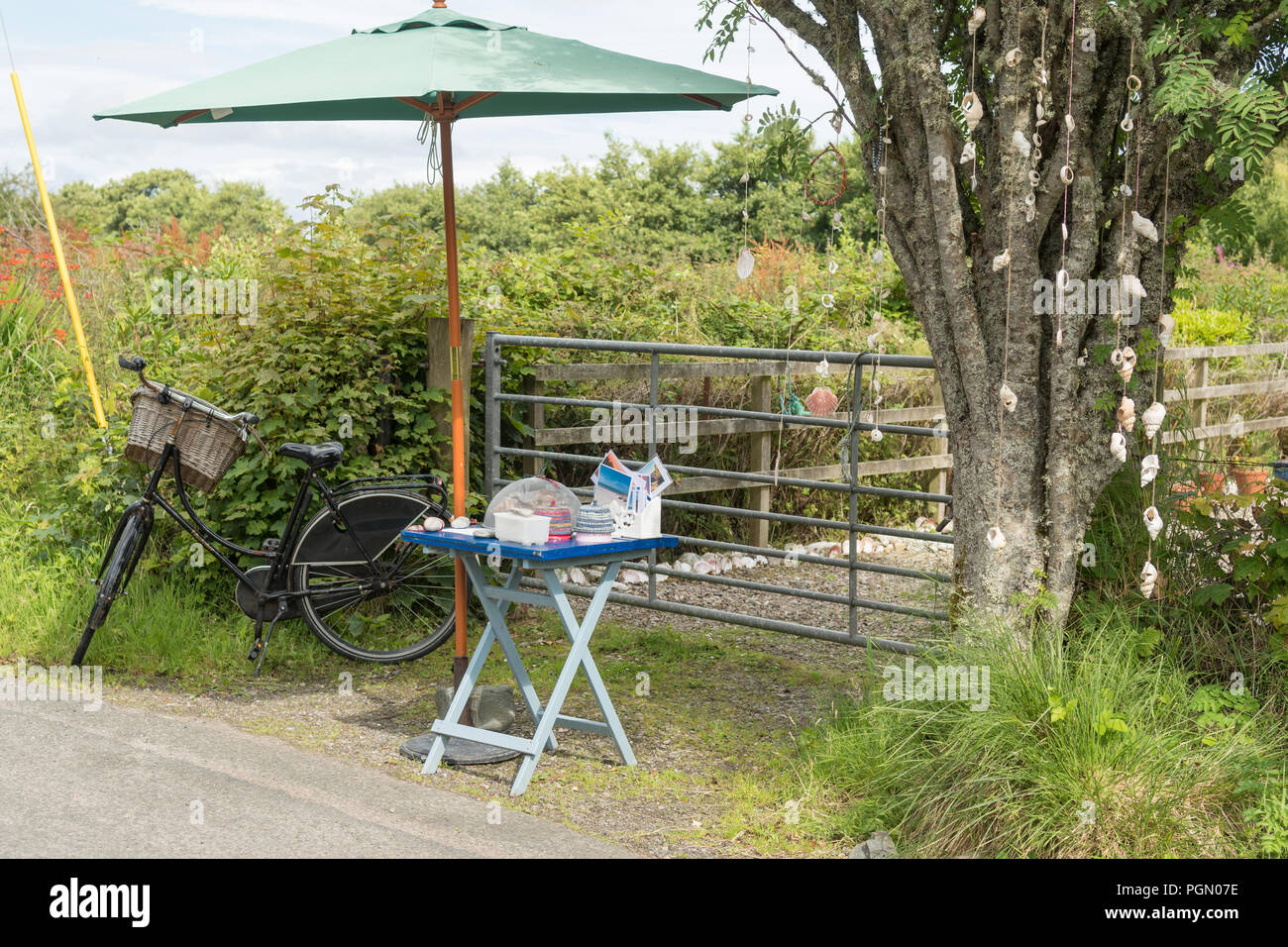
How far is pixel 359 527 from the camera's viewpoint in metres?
6.64

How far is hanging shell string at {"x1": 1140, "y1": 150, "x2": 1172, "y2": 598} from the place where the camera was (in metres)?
4.12

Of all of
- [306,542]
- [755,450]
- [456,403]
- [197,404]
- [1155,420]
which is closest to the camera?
[1155,420]

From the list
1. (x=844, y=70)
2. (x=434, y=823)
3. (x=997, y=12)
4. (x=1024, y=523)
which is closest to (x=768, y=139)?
(x=844, y=70)

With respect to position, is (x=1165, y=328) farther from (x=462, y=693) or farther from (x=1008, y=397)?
(x=462, y=693)

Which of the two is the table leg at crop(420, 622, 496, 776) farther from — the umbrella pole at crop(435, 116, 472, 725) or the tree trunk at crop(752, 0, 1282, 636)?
the tree trunk at crop(752, 0, 1282, 636)

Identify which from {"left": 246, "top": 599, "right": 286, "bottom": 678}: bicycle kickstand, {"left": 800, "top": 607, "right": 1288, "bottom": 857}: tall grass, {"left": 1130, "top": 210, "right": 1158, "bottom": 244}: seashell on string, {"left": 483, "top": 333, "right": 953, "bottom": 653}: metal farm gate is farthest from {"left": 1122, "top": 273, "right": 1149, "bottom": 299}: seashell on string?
{"left": 246, "top": 599, "right": 286, "bottom": 678}: bicycle kickstand

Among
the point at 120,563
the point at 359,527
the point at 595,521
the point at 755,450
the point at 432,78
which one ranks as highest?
the point at 432,78

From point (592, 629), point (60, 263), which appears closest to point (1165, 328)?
point (592, 629)

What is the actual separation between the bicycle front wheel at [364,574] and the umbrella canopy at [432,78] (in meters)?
2.11

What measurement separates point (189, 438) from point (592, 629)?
2.63m

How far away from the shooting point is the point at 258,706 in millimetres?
5930

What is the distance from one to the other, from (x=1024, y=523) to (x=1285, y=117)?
1.65 m

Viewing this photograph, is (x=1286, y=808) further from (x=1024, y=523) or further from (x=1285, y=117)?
(x=1285, y=117)

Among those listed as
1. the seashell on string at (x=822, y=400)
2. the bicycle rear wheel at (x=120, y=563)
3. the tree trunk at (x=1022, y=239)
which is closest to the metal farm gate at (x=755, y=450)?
the seashell on string at (x=822, y=400)
